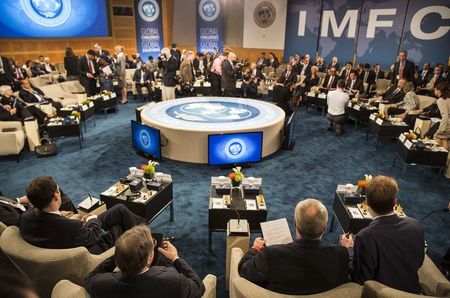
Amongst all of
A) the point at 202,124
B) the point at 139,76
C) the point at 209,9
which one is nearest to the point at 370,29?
the point at 209,9

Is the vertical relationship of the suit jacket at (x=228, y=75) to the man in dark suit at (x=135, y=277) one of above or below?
above

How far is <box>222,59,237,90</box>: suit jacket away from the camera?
958cm

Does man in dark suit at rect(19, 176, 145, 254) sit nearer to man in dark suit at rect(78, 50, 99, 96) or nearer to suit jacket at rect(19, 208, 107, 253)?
suit jacket at rect(19, 208, 107, 253)

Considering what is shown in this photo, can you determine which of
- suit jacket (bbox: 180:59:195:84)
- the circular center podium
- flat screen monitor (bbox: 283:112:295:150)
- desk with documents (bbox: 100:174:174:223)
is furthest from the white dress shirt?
desk with documents (bbox: 100:174:174:223)

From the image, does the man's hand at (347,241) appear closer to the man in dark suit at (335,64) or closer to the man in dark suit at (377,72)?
the man in dark suit at (377,72)

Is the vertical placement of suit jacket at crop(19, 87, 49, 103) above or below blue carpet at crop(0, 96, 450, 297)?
above

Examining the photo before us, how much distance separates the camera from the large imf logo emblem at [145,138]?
6.59m

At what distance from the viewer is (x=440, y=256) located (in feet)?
13.6

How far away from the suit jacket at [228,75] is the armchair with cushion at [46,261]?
7.59 meters

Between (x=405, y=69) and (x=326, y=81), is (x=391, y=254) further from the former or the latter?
(x=405, y=69)

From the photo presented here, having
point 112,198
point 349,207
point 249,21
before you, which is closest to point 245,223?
point 349,207

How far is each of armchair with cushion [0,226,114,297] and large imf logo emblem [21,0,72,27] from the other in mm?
11927

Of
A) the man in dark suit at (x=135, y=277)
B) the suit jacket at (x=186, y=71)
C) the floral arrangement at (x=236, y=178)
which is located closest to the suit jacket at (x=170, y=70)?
the suit jacket at (x=186, y=71)

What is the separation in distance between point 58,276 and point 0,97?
243 inches
